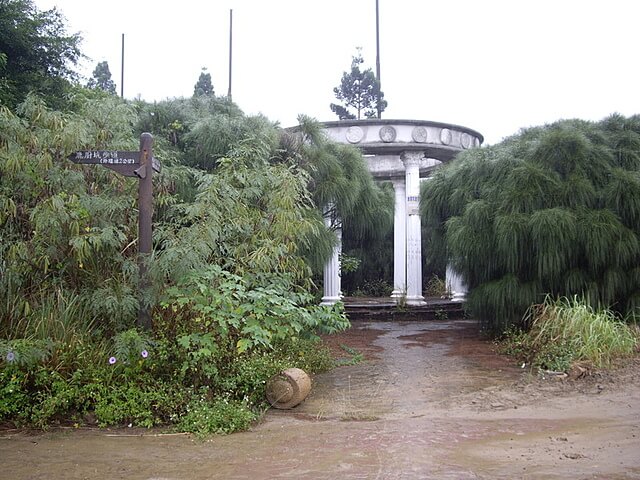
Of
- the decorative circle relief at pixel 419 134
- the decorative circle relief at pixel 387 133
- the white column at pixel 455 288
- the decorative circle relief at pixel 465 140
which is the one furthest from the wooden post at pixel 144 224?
the decorative circle relief at pixel 465 140

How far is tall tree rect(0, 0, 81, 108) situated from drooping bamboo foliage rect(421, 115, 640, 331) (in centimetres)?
594

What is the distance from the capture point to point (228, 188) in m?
6.36

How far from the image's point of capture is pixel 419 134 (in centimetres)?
1432

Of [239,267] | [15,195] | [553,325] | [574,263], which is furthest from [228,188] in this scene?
[574,263]

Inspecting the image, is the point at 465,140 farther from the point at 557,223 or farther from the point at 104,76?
the point at 104,76

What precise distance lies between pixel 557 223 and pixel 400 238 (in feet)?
22.9

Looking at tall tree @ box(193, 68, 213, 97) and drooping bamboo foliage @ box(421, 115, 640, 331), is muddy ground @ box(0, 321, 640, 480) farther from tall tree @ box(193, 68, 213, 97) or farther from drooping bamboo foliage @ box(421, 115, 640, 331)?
tall tree @ box(193, 68, 213, 97)

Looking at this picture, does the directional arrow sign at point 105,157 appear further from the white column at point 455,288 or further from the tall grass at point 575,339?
the white column at point 455,288

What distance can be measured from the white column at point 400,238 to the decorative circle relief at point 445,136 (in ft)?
5.02

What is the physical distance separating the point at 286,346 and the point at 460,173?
16.7 ft

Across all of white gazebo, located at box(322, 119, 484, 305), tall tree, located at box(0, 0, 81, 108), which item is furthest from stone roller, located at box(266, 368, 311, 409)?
white gazebo, located at box(322, 119, 484, 305)

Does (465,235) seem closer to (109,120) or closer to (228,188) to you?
(228,188)

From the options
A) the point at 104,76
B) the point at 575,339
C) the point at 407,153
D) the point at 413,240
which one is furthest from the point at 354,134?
the point at 104,76

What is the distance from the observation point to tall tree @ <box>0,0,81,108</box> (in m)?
8.19
